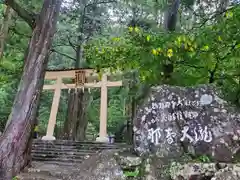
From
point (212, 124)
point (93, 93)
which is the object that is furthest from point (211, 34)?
point (93, 93)

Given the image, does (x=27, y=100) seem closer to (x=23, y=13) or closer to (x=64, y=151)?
(x=23, y=13)

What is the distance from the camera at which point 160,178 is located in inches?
141

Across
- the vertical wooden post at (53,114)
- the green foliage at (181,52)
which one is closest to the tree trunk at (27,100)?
the green foliage at (181,52)

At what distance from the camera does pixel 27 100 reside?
6.50 m

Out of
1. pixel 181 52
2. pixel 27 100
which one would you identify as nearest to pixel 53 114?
pixel 27 100

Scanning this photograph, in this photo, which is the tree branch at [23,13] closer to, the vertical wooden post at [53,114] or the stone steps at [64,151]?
the stone steps at [64,151]

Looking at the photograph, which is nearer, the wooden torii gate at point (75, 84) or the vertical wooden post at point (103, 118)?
the vertical wooden post at point (103, 118)

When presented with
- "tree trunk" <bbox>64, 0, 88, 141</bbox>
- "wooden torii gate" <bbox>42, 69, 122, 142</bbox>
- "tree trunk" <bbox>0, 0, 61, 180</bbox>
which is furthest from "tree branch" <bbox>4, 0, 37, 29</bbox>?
"tree trunk" <bbox>64, 0, 88, 141</bbox>

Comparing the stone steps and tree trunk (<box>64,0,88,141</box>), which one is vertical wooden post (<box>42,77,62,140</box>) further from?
tree trunk (<box>64,0,88,141</box>)

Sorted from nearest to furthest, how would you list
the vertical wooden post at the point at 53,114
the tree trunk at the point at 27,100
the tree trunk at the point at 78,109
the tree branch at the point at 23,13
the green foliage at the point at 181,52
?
1. the green foliage at the point at 181,52
2. the tree trunk at the point at 27,100
3. the tree branch at the point at 23,13
4. the vertical wooden post at the point at 53,114
5. the tree trunk at the point at 78,109

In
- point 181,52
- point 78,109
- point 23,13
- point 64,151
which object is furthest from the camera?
point 78,109

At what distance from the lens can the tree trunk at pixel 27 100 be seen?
6031 millimetres

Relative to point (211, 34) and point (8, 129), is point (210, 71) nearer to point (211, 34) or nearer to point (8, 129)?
point (211, 34)

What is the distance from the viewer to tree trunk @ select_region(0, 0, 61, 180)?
6.03 metres
